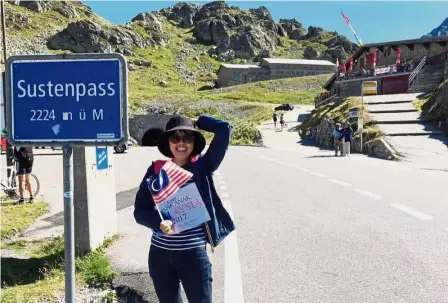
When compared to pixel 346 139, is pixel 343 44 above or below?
above

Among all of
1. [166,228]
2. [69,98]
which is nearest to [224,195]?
[166,228]

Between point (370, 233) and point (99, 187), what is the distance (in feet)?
12.6

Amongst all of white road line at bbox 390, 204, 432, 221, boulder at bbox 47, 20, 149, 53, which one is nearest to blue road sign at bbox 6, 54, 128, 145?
white road line at bbox 390, 204, 432, 221

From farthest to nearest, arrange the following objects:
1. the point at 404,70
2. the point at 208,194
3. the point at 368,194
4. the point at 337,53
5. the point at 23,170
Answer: the point at 337,53
the point at 404,70
the point at 23,170
the point at 368,194
the point at 208,194

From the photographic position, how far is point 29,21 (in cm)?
15750

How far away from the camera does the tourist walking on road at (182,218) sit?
2982 mm

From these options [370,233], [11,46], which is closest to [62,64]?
[370,233]

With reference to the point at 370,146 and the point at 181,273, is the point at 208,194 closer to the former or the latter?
the point at 181,273

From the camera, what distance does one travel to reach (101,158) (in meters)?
6.19

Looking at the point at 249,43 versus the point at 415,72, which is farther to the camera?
the point at 249,43

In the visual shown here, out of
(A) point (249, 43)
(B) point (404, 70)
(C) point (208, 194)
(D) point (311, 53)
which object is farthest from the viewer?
(D) point (311, 53)

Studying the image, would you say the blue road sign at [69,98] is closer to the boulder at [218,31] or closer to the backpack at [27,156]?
the backpack at [27,156]

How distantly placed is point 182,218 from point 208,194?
249 millimetres

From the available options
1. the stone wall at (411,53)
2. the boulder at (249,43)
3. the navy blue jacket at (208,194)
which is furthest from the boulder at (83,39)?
the navy blue jacket at (208,194)
